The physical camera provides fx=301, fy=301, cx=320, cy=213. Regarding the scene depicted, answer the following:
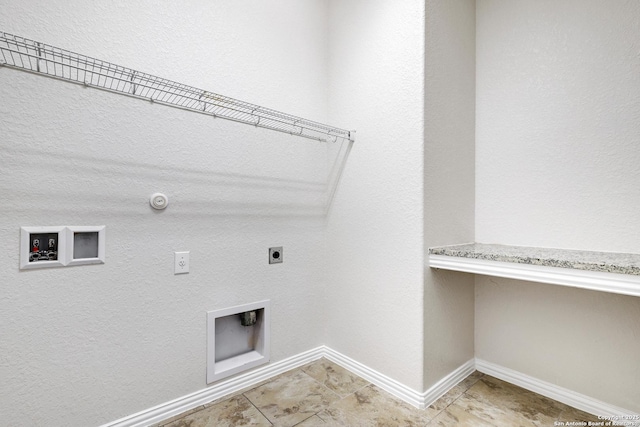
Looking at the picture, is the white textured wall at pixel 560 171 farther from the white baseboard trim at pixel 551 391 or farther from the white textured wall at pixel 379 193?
the white textured wall at pixel 379 193

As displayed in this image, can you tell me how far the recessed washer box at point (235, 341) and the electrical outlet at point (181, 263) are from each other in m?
0.27

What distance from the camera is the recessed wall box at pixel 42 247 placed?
1.14 metres

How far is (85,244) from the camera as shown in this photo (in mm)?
1269

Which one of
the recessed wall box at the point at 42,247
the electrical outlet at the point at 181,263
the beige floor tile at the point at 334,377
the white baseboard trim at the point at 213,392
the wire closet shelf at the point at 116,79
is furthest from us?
the beige floor tile at the point at 334,377

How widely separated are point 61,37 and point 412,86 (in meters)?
1.58

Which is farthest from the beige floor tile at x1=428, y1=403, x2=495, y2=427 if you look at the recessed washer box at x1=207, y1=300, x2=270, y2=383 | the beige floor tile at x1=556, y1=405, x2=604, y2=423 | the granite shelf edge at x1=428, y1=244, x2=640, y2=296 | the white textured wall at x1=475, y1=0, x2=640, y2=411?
the recessed washer box at x1=207, y1=300, x2=270, y2=383

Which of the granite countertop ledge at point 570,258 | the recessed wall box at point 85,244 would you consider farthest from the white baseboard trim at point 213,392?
the granite countertop ledge at point 570,258

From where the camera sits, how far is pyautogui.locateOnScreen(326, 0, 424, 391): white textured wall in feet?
5.17

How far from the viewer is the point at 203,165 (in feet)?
5.15

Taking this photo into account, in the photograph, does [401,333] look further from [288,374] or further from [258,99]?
[258,99]

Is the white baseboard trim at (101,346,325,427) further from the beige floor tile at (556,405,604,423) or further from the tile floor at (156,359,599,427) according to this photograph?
the beige floor tile at (556,405,604,423)

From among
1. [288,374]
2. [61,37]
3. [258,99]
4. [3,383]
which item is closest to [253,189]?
[258,99]

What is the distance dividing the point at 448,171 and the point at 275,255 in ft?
3.67

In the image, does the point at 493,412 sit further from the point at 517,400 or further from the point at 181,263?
the point at 181,263
